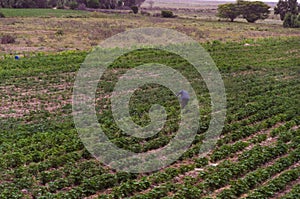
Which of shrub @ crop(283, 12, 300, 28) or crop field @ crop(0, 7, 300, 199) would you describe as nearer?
crop field @ crop(0, 7, 300, 199)

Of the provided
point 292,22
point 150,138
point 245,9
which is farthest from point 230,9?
point 150,138

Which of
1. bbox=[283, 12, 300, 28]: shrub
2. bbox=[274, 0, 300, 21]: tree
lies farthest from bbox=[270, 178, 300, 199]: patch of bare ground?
bbox=[274, 0, 300, 21]: tree

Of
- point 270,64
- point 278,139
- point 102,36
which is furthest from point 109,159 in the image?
point 102,36

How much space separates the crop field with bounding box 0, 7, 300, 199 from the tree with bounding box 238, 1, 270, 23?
1630 inches

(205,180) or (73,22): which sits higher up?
(73,22)

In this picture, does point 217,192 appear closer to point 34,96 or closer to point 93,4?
point 34,96

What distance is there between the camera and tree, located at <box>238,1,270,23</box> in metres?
65.4

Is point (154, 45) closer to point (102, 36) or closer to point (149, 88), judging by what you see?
point (102, 36)

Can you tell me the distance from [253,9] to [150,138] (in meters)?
57.4

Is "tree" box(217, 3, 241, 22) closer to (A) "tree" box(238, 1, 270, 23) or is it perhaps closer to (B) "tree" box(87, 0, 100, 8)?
(A) "tree" box(238, 1, 270, 23)

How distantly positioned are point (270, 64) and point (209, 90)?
26.8ft

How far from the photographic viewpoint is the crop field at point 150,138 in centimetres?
1001

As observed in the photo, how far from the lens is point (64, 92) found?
60.1ft

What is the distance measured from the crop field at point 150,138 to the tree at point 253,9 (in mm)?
41405
